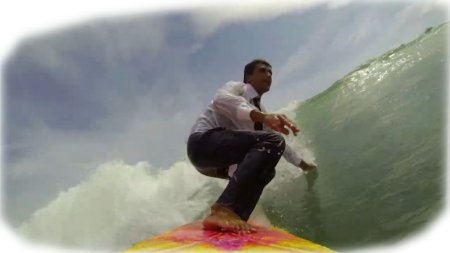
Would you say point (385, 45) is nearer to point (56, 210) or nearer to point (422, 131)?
point (422, 131)

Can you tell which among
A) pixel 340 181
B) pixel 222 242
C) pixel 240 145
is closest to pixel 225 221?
pixel 222 242

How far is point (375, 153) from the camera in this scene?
1336 millimetres

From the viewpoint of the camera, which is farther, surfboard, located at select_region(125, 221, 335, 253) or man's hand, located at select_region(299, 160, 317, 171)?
man's hand, located at select_region(299, 160, 317, 171)

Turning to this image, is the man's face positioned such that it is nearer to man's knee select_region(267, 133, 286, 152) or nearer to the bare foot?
man's knee select_region(267, 133, 286, 152)

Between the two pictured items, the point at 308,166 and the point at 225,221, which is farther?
the point at 308,166

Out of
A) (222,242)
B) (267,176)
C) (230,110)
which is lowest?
(222,242)

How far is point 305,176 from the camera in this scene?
1393 millimetres

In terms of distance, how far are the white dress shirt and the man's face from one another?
0.01 metres

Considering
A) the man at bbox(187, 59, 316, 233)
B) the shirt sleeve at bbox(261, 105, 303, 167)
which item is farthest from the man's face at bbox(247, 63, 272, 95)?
the shirt sleeve at bbox(261, 105, 303, 167)

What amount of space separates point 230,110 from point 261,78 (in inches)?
3.8

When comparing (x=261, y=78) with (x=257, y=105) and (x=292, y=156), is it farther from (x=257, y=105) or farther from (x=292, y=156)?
(x=292, y=156)

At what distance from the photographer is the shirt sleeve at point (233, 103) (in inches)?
51.5

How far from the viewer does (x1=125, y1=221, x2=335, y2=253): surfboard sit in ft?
4.11

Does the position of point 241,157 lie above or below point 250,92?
below
